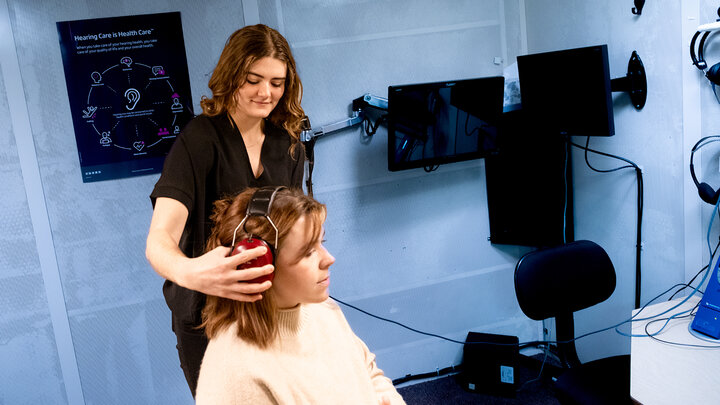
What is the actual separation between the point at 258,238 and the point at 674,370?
116 centimetres

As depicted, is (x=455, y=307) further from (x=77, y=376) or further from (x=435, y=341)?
(x=77, y=376)

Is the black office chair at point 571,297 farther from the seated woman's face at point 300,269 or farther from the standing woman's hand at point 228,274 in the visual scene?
the standing woman's hand at point 228,274

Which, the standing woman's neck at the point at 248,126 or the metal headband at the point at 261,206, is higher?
the standing woman's neck at the point at 248,126

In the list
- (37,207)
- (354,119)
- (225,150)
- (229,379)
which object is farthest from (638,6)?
(37,207)

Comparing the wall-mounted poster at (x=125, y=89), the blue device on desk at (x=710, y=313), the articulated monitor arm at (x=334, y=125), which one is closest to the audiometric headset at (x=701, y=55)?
the blue device on desk at (x=710, y=313)

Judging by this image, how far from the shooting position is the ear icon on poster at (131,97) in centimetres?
226

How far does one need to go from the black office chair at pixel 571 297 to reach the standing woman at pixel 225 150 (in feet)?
2.97

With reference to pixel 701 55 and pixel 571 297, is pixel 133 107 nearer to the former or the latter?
pixel 571 297

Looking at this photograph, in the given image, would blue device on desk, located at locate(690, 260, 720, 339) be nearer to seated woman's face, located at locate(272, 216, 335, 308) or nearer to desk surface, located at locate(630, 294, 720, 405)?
desk surface, located at locate(630, 294, 720, 405)

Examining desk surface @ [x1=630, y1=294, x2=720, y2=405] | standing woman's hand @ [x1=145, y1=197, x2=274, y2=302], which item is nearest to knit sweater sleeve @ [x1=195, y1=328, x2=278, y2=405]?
standing woman's hand @ [x1=145, y1=197, x2=274, y2=302]

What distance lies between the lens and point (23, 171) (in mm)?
2213

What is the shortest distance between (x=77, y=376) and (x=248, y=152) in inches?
58.7

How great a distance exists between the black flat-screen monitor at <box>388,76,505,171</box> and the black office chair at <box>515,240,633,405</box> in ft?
2.56

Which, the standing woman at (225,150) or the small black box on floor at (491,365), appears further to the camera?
the small black box on floor at (491,365)
